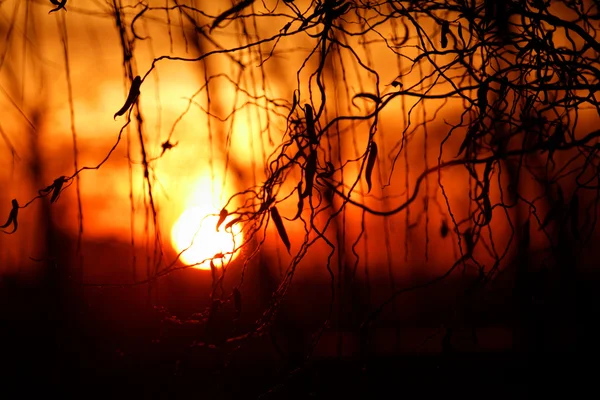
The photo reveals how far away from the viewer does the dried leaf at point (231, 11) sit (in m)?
1.40

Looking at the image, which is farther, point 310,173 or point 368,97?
point 368,97

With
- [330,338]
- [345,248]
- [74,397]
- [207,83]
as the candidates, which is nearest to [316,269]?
[345,248]

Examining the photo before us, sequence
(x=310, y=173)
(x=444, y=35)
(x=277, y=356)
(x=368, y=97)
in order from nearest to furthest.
→ (x=310, y=173), (x=444, y=35), (x=368, y=97), (x=277, y=356)

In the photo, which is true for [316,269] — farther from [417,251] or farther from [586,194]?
[586,194]

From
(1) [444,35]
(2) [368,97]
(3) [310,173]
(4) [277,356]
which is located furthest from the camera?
(4) [277,356]

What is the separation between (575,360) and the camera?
1.80 metres

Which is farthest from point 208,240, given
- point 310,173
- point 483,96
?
point 483,96

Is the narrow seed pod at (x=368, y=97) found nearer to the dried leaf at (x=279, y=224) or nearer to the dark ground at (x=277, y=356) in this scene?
the dried leaf at (x=279, y=224)

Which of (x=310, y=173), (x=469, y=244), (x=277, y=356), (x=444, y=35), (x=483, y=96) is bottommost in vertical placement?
(x=277, y=356)

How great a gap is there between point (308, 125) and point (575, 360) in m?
1.27

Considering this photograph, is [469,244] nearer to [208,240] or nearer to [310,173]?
[310,173]

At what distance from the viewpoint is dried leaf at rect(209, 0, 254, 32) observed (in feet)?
4.59

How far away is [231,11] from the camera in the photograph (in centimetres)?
141

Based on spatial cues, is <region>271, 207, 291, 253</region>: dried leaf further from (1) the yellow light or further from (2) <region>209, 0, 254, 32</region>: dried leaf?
(2) <region>209, 0, 254, 32</region>: dried leaf
